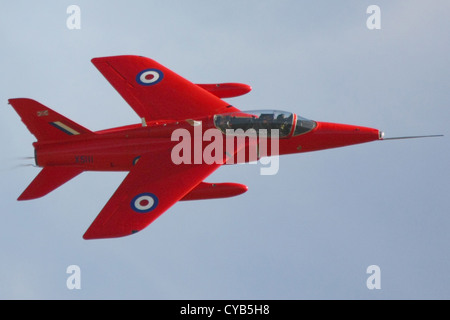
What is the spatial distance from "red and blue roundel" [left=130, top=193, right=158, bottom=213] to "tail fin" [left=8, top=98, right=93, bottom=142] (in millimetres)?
3714

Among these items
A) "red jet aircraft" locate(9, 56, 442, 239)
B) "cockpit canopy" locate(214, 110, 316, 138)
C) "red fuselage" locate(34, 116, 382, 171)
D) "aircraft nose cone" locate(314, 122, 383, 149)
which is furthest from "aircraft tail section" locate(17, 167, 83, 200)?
"aircraft nose cone" locate(314, 122, 383, 149)

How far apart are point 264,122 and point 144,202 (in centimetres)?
525

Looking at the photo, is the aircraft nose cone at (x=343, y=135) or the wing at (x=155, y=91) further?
the wing at (x=155, y=91)

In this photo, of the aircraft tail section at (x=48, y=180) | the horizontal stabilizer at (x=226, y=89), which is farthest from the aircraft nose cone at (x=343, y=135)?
the aircraft tail section at (x=48, y=180)

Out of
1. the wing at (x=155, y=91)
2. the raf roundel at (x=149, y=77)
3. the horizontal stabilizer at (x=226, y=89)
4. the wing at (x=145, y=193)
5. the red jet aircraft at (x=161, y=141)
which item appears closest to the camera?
the wing at (x=145, y=193)

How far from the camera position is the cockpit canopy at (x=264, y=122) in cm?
3039

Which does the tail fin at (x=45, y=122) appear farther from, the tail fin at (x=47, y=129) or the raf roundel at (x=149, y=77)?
the raf roundel at (x=149, y=77)

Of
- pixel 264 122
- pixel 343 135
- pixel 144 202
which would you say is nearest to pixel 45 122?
pixel 144 202

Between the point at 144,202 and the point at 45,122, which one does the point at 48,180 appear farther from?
the point at 144,202

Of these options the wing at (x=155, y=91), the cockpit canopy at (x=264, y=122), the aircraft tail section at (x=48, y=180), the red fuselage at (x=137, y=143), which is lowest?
the aircraft tail section at (x=48, y=180)

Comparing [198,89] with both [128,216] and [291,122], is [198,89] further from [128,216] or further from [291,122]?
[128,216]

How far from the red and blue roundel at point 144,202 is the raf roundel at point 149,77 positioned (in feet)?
18.3

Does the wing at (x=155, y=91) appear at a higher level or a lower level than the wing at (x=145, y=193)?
higher

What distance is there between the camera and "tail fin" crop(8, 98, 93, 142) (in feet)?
101
